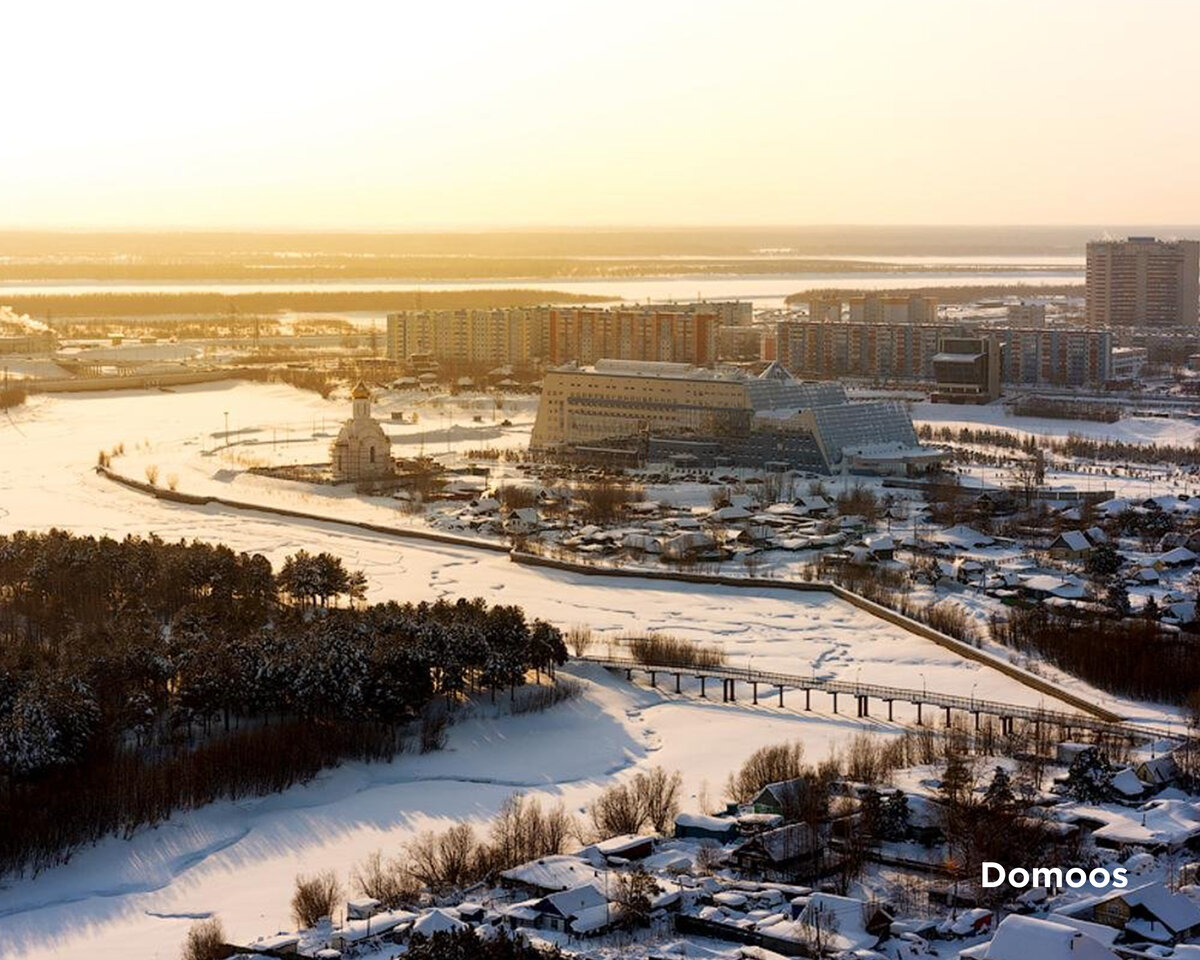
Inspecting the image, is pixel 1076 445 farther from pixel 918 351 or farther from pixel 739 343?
pixel 739 343

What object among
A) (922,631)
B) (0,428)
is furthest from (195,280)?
(922,631)

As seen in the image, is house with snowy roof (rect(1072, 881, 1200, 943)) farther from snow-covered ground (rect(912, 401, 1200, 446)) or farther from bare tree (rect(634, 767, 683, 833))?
snow-covered ground (rect(912, 401, 1200, 446))

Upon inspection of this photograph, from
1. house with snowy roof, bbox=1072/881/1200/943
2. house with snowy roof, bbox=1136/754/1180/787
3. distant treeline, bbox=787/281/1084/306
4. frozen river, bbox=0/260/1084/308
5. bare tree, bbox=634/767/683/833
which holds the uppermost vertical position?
frozen river, bbox=0/260/1084/308

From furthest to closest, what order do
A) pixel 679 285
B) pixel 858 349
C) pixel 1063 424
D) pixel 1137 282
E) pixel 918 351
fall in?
pixel 679 285 < pixel 1137 282 < pixel 858 349 < pixel 918 351 < pixel 1063 424

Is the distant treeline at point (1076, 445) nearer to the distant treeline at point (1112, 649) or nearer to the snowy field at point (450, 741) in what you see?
the snowy field at point (450, 741)

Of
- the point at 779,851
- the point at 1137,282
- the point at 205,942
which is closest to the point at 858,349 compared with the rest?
the point at 1137,282

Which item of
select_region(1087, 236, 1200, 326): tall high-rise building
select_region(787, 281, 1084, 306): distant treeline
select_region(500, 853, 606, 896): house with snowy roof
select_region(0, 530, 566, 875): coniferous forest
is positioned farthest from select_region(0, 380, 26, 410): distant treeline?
select_region(787, 281, 1084, 306): distant treeline
